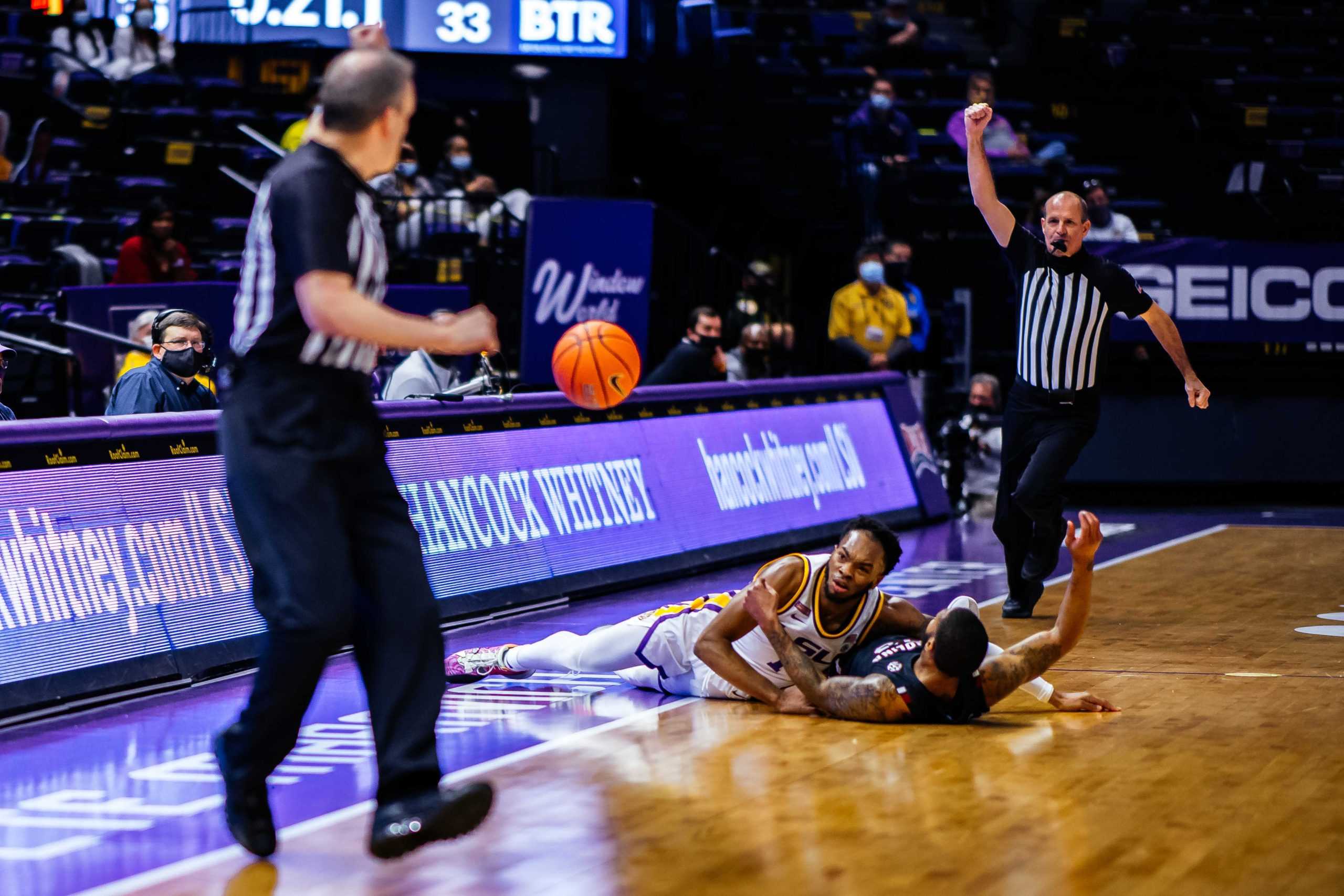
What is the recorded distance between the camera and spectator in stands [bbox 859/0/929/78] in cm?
2309

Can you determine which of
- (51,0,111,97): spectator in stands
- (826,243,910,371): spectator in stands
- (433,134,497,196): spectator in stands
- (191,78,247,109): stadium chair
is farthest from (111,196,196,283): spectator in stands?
(826,243,910,371): spectator in stands

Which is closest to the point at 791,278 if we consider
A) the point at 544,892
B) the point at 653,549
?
the point at 653,549

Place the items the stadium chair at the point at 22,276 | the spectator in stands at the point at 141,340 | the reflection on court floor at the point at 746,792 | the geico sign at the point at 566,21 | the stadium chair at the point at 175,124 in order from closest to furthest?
the reflection on court floor at the point at 746,792
the spectator in stands at the point at 141,340
the stadium chair at the point at 22,276
the stadium chair at the point at 175,124
the geico sign at the point at 566,21

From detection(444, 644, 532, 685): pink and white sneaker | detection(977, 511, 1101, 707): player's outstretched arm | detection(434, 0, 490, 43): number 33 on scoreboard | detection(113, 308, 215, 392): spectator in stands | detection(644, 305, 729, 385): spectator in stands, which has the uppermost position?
detection(434, 0, 490, 43): number 33 on scoreboard

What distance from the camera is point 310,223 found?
429 cm

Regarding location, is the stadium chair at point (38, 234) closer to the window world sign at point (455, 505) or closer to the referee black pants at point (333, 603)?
the window world sign at point (455, 505)

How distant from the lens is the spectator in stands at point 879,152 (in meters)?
19.0

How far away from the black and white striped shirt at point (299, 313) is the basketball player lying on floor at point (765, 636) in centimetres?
266

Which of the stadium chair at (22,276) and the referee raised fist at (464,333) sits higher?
the referee raised fist at (464,333)

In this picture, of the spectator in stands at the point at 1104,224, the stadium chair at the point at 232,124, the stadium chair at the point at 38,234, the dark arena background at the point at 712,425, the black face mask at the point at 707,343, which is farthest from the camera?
the stadium chair at the point at 232,124

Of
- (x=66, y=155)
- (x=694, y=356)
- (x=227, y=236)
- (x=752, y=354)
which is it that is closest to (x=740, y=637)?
(x=694, y=356)

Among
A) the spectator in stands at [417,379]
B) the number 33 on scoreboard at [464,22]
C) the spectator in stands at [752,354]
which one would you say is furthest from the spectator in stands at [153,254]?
the number 33 on scoreboard at [464,22]

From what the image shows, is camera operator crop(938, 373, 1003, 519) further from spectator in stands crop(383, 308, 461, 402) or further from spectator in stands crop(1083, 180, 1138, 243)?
spectator in stands crop(383, 308, 461, 402)

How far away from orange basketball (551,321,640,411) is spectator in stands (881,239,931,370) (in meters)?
7.66
